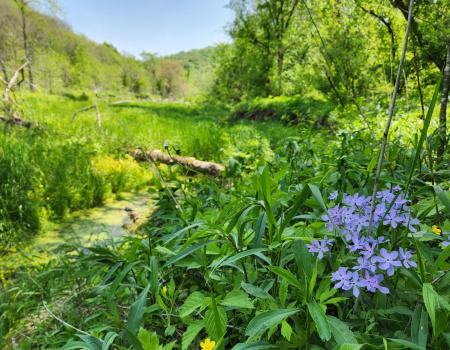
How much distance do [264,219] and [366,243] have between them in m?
0.29

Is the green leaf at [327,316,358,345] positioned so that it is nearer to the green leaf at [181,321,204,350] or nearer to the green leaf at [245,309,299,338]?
the green leaf at [245,309,299,338]

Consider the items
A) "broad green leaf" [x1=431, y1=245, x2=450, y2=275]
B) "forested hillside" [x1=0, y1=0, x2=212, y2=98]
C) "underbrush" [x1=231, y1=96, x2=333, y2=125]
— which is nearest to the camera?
"broad green leaf" [x1=431, y1=245, x2=450, y2=275]

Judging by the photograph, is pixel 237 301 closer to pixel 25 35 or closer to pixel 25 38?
pixel 25 38

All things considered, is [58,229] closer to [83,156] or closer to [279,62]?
[83,156]

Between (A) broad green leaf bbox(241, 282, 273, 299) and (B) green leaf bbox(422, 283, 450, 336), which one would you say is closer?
(B) green leaf bbox(422, 283, 450, 336)

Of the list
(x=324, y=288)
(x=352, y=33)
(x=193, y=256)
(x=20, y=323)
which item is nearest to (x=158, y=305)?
(x=193, y=256)

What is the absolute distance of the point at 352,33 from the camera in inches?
229

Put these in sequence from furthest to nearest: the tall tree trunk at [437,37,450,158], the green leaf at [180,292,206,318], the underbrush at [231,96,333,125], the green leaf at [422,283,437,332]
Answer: the underbrush at [231,96,333,125]
the tall tree trunk at [437,37,450,158]
the green leaf at [180,292,206,318]
the green leaf at [422,283,437,332]

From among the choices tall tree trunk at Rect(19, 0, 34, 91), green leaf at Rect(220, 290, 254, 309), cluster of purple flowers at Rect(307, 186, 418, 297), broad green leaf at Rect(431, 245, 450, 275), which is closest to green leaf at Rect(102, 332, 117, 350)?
green leaf at Rect(220, 290, 254, 309)

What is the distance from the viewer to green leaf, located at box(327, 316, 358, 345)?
63 centimetres

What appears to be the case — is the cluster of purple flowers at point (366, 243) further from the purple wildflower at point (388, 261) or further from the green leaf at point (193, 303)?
the green leaf at point (193, 303)

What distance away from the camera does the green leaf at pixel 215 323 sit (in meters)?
0.75

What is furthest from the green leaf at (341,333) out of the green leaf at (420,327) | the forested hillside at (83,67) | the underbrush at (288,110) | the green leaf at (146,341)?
the forested hillside at (83,67)

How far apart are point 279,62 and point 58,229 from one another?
1566 cm
